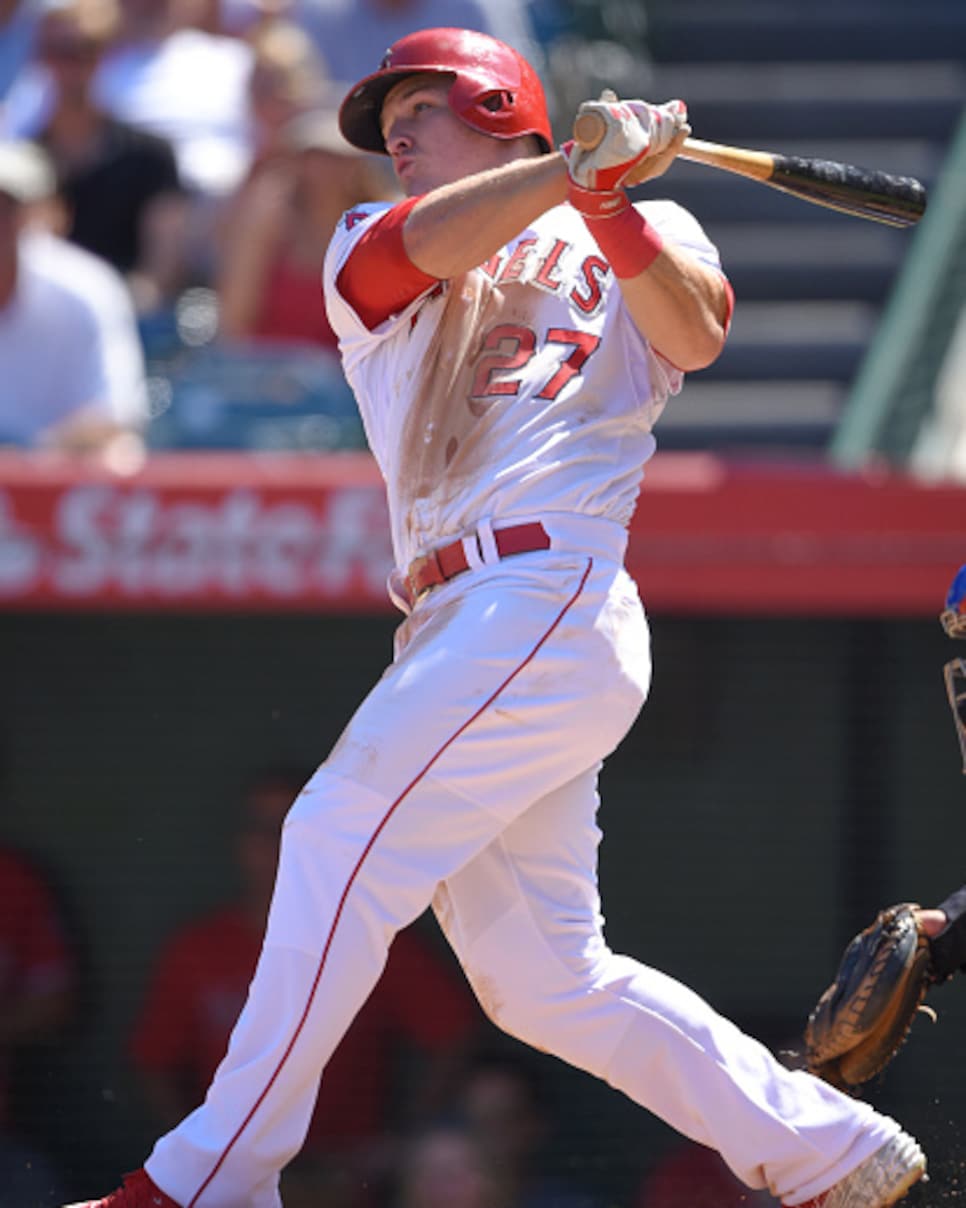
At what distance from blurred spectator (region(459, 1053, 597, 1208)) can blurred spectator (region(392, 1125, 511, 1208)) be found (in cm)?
4

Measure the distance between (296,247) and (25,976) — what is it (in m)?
2.18

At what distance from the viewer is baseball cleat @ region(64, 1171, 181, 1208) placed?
2801 mm

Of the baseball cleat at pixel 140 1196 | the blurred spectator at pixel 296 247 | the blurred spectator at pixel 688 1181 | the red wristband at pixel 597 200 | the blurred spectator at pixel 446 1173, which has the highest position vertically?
the red wristband at pixel 597 200

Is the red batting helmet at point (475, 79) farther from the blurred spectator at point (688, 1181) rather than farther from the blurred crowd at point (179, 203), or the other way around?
the blurred spectator at point (688, 1181)

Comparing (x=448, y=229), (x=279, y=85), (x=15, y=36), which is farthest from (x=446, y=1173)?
(x=15, y=36)

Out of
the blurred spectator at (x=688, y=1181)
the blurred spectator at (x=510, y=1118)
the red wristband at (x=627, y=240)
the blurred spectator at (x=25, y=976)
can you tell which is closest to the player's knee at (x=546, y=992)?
the red wristband at (x=627, y=240)

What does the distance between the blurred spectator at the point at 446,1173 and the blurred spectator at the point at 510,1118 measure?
36mm

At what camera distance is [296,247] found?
5922mm

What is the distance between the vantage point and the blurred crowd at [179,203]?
5676 millimetres

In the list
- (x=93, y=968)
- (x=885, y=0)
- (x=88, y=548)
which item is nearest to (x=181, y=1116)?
(x=93, y=968)

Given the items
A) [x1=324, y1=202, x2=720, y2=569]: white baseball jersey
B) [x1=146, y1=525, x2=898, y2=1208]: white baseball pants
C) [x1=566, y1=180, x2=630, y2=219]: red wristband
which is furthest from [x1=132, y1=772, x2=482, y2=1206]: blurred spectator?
[x1=566, y1=180, x2=630, y2=219]: red wristband

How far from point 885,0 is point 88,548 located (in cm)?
458

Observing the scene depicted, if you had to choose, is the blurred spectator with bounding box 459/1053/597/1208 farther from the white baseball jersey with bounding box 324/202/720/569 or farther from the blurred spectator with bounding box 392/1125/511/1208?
the white baseball jersey with bounding box 324/202/720/569

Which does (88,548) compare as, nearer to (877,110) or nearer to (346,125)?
(346,125)
